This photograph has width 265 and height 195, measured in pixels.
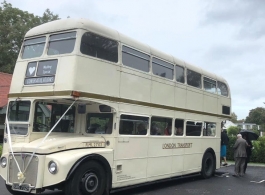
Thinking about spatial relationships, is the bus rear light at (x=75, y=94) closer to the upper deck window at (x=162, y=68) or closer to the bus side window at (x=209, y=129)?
the upper deck window at (x=162, y=68)

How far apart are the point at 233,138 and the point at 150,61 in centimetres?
1206

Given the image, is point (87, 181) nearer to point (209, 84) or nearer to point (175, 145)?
point (175, 145)

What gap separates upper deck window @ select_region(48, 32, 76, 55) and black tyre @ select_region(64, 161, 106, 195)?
2.64 m

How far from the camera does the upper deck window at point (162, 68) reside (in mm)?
10148

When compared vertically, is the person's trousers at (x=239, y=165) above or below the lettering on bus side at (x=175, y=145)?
below

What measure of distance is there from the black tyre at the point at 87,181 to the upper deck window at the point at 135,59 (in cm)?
285

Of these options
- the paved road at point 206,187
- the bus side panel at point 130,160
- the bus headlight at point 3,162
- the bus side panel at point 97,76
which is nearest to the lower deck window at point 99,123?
the bus side panel at point 130,160

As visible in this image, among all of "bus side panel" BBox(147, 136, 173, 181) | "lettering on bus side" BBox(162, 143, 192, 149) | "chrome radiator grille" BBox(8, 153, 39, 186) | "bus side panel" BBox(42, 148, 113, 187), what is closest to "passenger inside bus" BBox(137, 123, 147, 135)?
"bus side panel" BBox(147, 136, 173, 181)

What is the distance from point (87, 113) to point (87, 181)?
189 cm

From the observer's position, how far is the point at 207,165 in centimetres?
1298

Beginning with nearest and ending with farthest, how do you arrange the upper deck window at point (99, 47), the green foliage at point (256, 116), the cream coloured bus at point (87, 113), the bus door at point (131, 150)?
1. the cream coloured bus at point (87, 113)
2. the upper deck window at point (99, 47)
3. the bus door at point (131, 150)
4. the green foliage at point (256, 116)

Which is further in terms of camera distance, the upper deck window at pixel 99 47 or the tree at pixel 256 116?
the tree at pixel 256 116

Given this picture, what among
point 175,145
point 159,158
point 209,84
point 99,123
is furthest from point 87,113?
point 209,84

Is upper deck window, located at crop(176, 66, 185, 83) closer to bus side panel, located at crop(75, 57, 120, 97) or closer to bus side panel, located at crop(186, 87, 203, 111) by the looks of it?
bus side panel, located at crop(186, 87, 203, 111)
